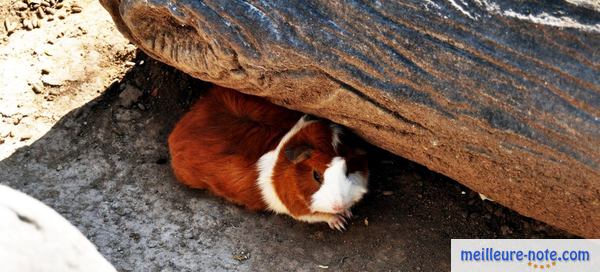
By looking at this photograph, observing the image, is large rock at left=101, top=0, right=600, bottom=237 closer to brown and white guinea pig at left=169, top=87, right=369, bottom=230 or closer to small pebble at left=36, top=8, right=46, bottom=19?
brown and white guinea pig at left=169, top=87, right=369, bottom=230

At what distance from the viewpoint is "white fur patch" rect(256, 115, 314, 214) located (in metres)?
4.43

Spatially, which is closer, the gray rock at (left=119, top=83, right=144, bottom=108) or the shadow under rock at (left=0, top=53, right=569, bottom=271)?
the shadow under rock at (left=0, top=53, right=569, bottom=271)

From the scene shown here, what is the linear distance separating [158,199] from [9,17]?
1798 mm

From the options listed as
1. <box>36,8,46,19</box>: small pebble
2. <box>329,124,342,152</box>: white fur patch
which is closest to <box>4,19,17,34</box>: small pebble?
<box>36,8,46,19</box>: small pebble

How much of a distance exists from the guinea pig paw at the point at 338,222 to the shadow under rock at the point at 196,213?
4 centimetres

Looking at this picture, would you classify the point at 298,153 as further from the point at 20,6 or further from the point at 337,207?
the point at 20,6

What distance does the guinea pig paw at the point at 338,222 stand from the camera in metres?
4.39

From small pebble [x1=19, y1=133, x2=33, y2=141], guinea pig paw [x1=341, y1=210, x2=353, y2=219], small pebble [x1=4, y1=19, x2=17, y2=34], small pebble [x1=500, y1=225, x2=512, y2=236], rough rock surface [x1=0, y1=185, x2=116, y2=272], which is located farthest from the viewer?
small pebble [x1=4, y1=19, x2=17, y2=34]

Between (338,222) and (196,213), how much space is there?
0.84 m

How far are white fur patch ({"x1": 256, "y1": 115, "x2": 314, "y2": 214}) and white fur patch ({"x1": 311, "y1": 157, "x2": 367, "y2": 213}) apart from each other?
0.26 m

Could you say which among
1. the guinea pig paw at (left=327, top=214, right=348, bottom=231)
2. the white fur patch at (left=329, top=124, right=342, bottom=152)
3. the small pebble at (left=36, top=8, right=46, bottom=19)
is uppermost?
the white fur patch at (left=329, top=124, right=342, bottom=152)

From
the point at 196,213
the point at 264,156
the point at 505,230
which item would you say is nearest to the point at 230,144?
the point at 264,156

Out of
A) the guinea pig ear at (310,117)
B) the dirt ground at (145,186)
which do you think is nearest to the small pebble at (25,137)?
the dirt ground at (145,186)

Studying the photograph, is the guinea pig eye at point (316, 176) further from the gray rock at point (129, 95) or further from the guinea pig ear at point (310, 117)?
the gray rock at point (129, 95)
